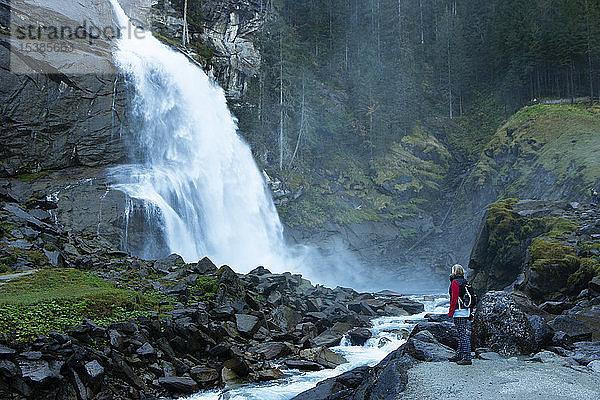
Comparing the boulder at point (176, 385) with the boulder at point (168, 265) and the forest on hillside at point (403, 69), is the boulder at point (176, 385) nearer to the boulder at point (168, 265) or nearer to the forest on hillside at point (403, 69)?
the boulder at point (168, 265)

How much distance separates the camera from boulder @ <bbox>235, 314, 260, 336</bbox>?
42.0 ft

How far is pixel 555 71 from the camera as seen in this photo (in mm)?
43312

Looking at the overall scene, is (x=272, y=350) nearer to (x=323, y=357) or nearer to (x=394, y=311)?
(x=323, y=357)

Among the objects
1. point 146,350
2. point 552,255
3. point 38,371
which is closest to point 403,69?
point 552,255

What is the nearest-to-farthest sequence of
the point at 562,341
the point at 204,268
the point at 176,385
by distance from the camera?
the point at 562,341 → the point at 176,385 → the point at 204,268

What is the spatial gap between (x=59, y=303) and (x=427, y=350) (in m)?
8.34

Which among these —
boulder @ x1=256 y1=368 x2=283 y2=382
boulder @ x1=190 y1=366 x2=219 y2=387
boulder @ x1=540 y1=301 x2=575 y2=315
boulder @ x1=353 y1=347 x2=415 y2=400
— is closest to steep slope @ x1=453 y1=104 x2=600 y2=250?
boulder @ x1=540 y1=301 x2=575 y2=315

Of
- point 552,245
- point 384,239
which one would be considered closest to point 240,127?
point 384,239

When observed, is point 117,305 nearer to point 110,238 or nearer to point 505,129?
point 110,238

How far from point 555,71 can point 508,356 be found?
44.7m

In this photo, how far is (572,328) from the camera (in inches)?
362

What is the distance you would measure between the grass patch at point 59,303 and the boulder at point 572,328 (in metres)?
9.80

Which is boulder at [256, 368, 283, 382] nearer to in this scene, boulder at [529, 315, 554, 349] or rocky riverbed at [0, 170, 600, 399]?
rocky riverbed at [0, 170, 600, 399]

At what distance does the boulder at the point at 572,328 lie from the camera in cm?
894
